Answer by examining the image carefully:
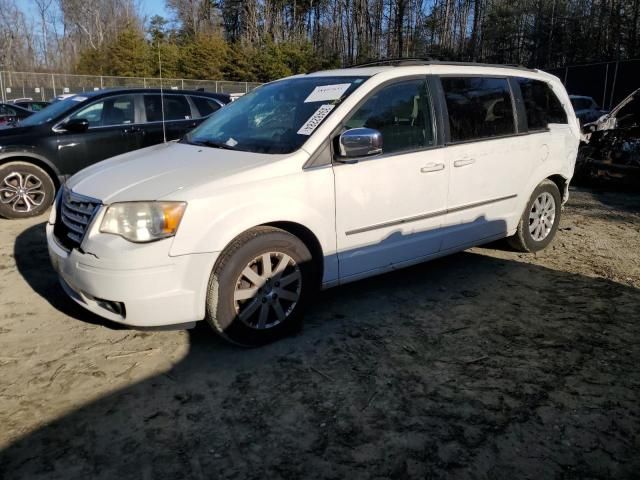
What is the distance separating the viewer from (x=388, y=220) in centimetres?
391

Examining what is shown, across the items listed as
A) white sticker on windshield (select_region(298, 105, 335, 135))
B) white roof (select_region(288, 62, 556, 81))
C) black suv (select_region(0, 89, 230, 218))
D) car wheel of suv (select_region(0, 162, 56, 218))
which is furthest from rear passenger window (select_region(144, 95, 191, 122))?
white sticker on windshield (select_region(298, 105, 335, 135))

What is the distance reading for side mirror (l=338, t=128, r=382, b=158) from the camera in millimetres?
3492

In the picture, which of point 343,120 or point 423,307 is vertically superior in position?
point 343,120

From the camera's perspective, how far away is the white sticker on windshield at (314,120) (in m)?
3.64

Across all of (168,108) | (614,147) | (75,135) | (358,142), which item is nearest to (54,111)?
(75,135)

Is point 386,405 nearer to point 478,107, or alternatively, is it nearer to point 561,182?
point 478,107

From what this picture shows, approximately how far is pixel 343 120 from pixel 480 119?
1.52m

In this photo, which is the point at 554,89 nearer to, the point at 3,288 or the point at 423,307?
the point at 423,307

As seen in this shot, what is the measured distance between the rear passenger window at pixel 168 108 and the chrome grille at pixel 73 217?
4198mm

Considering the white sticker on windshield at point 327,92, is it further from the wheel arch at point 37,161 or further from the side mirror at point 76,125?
the wheel arch at point 37,161

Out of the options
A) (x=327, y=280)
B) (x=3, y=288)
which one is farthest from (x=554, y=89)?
(x=3, y=288)

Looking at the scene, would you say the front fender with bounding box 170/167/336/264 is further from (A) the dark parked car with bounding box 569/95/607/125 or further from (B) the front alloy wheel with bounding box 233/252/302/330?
(A) the dark parked car with bounding box 569/95/607/125

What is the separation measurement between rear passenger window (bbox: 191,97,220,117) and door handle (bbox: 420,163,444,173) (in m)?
4.92

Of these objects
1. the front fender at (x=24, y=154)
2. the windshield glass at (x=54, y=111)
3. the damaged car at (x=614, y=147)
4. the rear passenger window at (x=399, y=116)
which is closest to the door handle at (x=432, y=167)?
the rear passenger window at (x=399, y=116)
